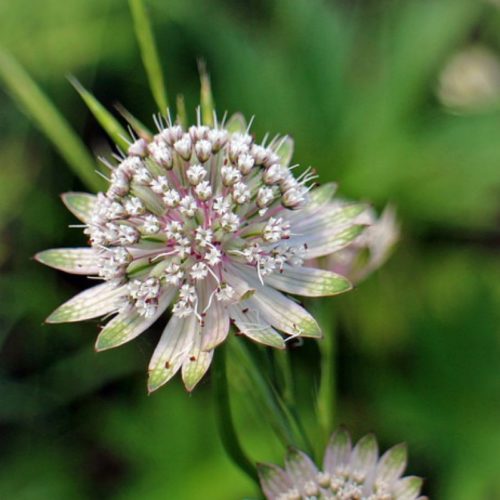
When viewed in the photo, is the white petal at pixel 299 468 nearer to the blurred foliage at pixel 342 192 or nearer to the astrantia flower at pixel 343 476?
the astrantia flower at pixel 343 476

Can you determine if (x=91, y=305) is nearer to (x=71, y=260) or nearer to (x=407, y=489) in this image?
(x=71, y=260)

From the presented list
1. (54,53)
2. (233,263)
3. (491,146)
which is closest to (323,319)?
(233,263)

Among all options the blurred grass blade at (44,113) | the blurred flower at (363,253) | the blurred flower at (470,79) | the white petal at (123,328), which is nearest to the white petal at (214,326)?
the white petal at (123,328)

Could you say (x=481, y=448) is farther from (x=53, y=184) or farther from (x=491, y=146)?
(x=53, y=184)

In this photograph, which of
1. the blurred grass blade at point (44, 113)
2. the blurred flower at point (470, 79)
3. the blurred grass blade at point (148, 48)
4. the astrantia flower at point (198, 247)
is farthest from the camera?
the blurred flower at point (470, 79)

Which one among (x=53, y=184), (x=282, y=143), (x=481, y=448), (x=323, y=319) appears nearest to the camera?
(x=282, y=143)

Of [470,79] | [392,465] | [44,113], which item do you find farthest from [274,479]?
[470,79]
